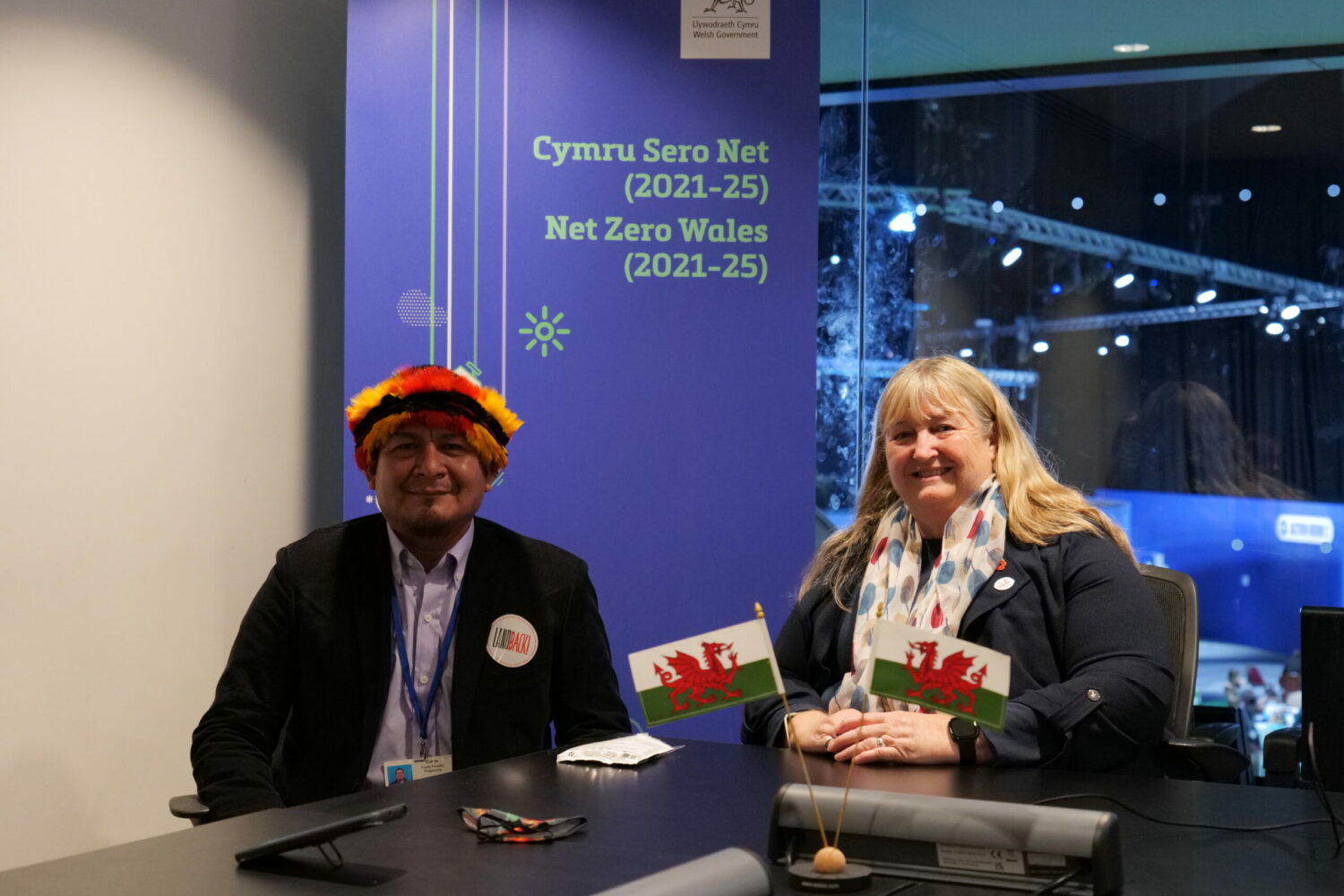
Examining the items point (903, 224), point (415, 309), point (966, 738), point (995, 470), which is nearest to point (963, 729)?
point (966, 738)

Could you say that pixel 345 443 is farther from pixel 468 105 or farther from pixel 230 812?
pixel 230 812

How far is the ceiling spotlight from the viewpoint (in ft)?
15.6

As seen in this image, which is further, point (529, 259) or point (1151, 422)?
point (1151, 422)

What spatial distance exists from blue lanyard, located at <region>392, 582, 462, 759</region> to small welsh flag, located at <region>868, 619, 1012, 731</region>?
1.08 metres

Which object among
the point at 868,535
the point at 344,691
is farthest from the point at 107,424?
the point at 868,535

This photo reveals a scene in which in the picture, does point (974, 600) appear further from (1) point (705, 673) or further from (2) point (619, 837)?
(2) point (619, 837)

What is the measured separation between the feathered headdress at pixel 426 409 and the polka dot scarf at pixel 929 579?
781 mm

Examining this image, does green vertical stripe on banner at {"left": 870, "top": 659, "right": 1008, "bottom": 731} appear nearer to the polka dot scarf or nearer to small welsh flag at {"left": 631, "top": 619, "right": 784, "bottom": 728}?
small welsh flag at {"left": 631, "top": 619, "right": 784, "bottom": 728}

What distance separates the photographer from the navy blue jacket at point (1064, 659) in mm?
2242

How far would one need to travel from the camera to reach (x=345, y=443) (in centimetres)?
388

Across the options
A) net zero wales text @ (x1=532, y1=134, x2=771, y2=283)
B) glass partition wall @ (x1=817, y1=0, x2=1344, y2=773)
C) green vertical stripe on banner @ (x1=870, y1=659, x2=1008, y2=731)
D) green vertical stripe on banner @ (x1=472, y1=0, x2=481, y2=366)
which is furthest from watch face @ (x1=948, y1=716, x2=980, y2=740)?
glass partition wall @ (x1=817, y1=0, x2=1344, y2=773)

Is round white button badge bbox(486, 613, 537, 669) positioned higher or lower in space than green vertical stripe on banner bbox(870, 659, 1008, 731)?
lower

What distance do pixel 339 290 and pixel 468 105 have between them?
0.83m

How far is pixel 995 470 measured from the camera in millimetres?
2666
